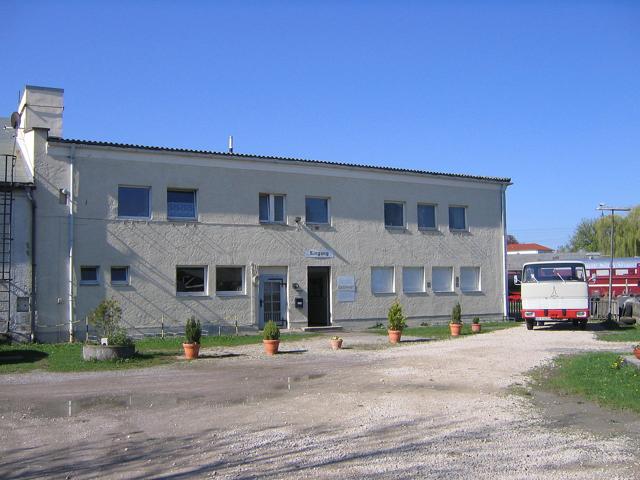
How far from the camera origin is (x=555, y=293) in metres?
24.5

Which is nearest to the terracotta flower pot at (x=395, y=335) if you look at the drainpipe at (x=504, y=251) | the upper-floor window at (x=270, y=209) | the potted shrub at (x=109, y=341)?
the upper-floor window at (x=270, y=209)

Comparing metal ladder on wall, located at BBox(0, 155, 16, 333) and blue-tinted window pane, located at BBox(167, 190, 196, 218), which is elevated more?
blue-tinted window pane, located at BBox(167, 190, 196, 218)

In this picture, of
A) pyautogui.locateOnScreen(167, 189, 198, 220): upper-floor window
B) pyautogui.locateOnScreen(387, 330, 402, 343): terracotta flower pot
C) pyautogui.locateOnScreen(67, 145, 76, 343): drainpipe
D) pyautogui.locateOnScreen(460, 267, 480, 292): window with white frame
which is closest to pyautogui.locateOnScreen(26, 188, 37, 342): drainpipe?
pyautogui.locateOnScreen(67, 145, 76, 343): drainpipe

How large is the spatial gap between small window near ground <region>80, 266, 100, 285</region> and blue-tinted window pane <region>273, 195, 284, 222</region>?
679 cm

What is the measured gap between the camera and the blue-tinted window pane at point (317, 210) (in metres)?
26.2

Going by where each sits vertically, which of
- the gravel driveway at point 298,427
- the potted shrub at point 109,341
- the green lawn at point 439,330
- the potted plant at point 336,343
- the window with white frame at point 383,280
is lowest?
the gravel driveway at point 298,427

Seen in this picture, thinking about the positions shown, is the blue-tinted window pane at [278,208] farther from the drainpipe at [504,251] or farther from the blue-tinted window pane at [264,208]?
A: the drainpipe at [504,251]

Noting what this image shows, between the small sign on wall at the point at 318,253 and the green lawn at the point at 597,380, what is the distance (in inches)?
470

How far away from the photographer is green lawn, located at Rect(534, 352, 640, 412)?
1045 cm

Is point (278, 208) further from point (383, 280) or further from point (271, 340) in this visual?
point (271, 340)

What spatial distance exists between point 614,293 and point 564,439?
1375 inches

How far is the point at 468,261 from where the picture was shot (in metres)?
30.2

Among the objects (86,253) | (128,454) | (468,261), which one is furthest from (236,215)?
(128,454)

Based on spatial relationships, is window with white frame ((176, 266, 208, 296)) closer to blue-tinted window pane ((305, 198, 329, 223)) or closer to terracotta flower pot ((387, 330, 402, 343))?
blue-tinted window pane ((305, 198, 329, 223))
